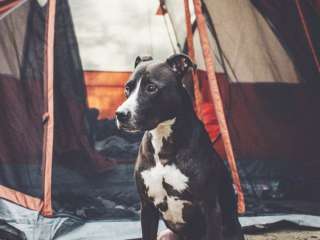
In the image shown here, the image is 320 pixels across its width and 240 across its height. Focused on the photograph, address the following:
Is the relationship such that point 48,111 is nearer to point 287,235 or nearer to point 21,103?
point 21,103

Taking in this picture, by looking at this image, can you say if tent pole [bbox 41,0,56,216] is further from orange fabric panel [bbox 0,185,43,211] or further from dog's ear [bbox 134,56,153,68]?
dog's ear [bbox 134,56,153,68]

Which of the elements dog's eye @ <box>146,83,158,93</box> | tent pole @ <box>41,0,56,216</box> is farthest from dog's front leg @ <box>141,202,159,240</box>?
tent pole @ <box>41,0,56,216</box>

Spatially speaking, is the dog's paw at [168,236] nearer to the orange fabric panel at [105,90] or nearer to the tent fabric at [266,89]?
the tent fabric at [266,89]

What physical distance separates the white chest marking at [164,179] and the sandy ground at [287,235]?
1111mm

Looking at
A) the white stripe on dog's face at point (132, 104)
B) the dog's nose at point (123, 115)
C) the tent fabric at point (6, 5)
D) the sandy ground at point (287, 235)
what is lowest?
the sandy ground at point (287, 235)

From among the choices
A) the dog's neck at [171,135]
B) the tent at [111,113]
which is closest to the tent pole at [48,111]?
the tent at [111,113]

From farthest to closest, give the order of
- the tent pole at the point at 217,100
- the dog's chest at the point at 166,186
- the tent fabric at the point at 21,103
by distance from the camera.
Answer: the tent pole at the point at 217,100, the tent fabric at the point at 21,103, the dog's chest at the point at 166,186

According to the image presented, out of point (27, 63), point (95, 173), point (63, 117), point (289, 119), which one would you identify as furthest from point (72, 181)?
point (289, 119)

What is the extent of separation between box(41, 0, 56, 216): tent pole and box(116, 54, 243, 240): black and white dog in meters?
1.08

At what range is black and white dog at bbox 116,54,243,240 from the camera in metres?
2.54

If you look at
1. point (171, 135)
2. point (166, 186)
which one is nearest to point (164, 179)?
point (166, 186)

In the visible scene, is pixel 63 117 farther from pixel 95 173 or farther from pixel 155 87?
pixel 155 87

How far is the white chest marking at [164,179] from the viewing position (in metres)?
2.58

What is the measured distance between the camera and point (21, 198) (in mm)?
3527
